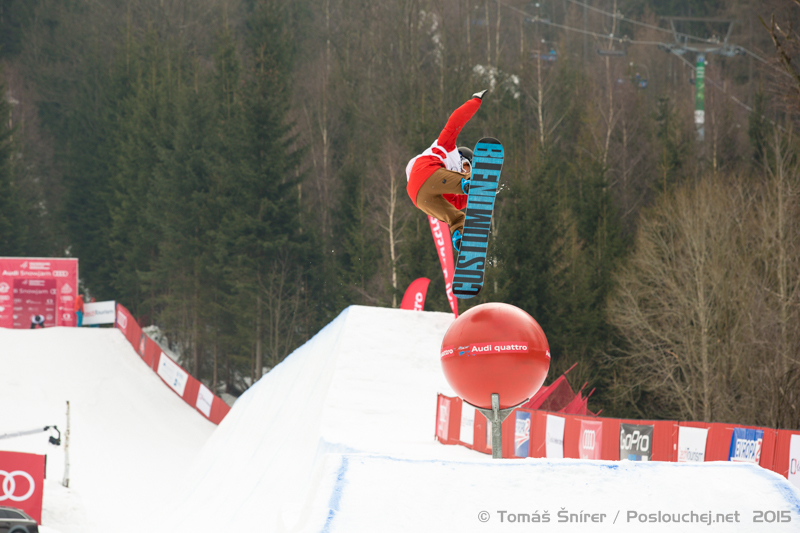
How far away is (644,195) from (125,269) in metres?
28.3

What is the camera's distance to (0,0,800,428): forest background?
931 inches

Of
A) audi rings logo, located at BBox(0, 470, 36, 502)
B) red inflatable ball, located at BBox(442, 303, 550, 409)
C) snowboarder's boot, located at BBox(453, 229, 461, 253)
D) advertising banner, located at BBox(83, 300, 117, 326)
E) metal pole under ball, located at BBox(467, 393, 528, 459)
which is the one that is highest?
snowboarder's boot, located at BBox(453, 229, 461, 253)

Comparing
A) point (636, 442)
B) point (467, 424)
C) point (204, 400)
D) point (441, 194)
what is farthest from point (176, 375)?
point (441, 194)

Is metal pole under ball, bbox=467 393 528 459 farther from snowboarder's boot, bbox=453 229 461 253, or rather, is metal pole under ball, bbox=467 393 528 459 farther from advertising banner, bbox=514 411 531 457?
advertising banner, bbox=514 411 531 457

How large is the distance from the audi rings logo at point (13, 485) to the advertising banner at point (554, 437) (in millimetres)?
9965

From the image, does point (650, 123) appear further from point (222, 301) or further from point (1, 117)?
point (1, 117)

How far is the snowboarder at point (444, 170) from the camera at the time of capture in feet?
23.0

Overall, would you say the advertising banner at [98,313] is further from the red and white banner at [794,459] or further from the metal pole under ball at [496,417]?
the metal pole under ball at [496,417]

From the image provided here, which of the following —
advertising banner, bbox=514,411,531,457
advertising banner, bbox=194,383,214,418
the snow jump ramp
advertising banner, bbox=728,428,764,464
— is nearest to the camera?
the snow jump ramp

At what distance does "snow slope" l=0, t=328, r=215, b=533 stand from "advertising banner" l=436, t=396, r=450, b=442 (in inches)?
256

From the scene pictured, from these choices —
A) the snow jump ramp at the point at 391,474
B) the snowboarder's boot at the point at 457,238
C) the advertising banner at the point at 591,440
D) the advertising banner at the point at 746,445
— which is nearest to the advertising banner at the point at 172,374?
the snow jump ramp at the point at 391,474

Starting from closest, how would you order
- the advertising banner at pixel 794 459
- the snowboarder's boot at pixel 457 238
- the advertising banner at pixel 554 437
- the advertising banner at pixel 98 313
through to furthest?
the snowboarder's boot at pixel 457 238 → the advertising banner at pixel 794 459 → the advertising banner at pixel 554 437 → the advertising banner at pixel 98 313

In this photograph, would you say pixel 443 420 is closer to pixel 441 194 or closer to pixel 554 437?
pixel 554 437

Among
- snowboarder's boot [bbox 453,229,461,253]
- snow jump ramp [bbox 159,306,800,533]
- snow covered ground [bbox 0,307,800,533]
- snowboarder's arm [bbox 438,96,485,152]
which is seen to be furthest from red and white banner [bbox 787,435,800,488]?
snowboarder's arm [bbox 438,96,485,152]
